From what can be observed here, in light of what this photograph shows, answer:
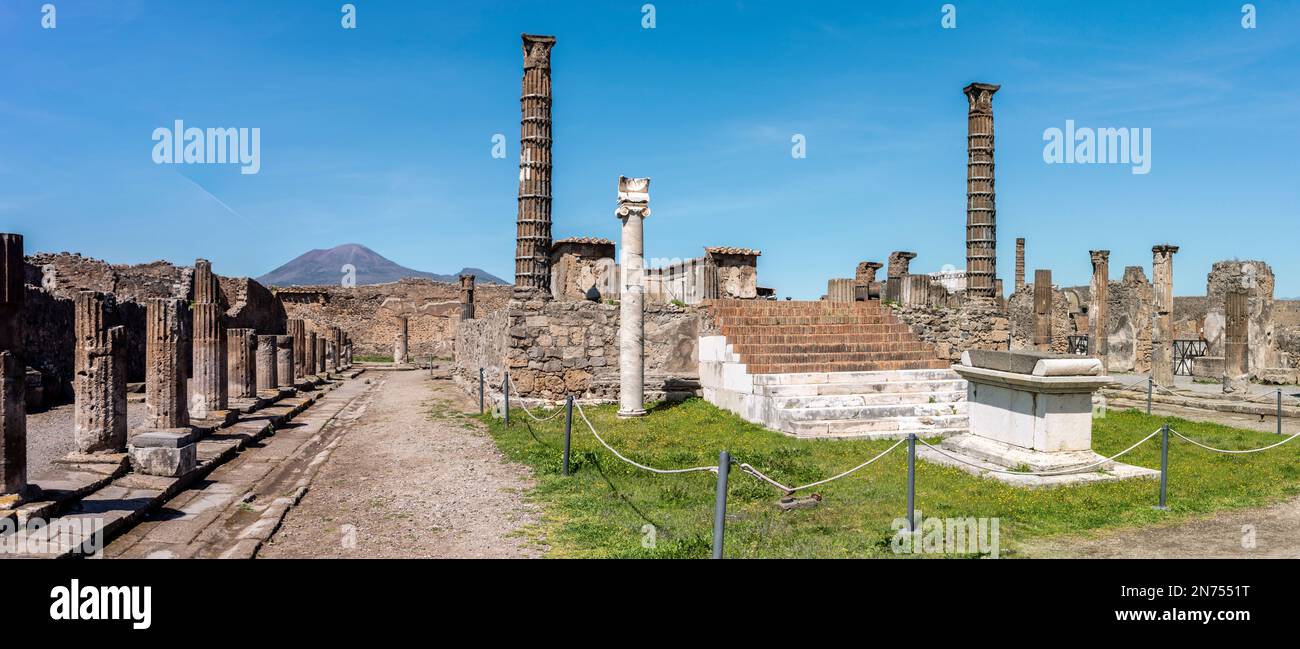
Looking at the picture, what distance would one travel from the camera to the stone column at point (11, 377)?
604cm

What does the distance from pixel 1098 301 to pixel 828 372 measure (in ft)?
51.4

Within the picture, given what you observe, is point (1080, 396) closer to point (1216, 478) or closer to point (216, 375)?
point (1216, 478)

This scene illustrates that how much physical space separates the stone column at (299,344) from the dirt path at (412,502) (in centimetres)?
1180

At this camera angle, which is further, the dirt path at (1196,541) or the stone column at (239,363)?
the stone column at (239,363)

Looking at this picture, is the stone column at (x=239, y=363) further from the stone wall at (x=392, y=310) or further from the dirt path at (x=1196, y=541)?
the stone wall at (x=392, y=310)

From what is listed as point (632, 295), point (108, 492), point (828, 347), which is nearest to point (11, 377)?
point (108, 492)

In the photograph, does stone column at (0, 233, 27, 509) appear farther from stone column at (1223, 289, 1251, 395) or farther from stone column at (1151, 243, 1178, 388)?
stone column at (1151, 243, 1178, 388)

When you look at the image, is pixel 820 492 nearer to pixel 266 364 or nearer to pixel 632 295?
pixel 632 295

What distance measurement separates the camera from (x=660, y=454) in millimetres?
10211

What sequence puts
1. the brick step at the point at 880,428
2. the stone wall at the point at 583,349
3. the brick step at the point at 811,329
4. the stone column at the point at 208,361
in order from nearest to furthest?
the brick step at the point at 880,428 < the stone column at the point at 208,361 < the brick step at the point at 811,329 < the stone wall at the point at 583,349

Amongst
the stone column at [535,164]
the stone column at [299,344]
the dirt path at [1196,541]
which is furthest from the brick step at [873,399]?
the stone column at [299,344]

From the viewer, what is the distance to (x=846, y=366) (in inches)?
570

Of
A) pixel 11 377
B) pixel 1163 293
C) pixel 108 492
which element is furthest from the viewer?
pixel 1163 293
